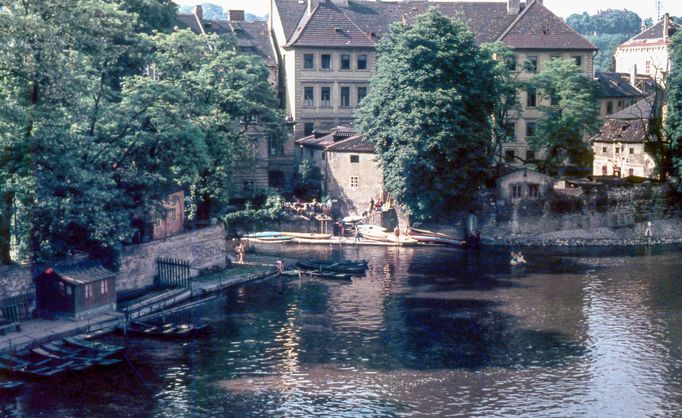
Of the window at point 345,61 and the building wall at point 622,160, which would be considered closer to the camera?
the building wall at point 622,160

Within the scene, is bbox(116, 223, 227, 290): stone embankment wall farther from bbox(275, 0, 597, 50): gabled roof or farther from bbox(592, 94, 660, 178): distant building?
bbox(592, 94, 660, 178): distant building

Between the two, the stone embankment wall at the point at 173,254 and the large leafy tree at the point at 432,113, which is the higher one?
the large leafy tree at the point at 432,113

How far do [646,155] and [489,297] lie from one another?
35.3 metres

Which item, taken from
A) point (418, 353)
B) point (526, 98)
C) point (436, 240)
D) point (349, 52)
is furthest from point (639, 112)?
point (418, 353)

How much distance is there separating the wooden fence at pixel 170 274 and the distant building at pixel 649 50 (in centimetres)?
9364

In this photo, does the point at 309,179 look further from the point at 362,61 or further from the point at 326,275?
the point at 326,275

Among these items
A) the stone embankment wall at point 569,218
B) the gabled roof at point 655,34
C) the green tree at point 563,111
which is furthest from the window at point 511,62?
the gabled roof at point 655,34

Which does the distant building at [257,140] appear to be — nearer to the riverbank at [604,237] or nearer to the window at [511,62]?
the riverbank at [604,237]

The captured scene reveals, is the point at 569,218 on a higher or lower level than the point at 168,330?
higher

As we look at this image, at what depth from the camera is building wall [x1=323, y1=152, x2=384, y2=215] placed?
9019cm

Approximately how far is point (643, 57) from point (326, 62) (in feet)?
224

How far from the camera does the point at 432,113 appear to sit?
81.3 metres

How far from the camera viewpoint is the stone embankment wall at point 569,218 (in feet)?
283

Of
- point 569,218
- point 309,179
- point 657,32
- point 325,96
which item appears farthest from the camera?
point 657,32
